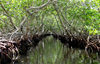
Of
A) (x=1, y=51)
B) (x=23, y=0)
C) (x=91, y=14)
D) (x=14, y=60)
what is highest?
(x=23, y=0)

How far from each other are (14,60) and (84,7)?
5.27 metres

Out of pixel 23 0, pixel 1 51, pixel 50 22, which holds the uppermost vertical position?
pixel 23 0

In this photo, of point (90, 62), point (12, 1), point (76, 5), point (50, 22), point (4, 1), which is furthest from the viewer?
point (50, 22)

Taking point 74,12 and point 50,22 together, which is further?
point 50,22

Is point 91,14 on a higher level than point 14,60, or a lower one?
higher

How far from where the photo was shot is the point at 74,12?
9812 millimetres

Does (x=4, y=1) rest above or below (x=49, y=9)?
above

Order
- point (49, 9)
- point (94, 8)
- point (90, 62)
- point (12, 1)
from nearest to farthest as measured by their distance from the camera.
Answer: point (90, 62) < point (12, 1) < point (94, 8) < point (49, 9)

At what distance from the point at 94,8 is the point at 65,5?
229 cm

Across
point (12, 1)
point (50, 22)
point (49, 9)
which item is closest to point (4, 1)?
point (12, 1)

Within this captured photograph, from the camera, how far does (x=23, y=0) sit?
7.63 metres

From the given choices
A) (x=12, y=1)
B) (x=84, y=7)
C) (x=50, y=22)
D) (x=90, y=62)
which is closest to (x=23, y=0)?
(x=12, y=1)

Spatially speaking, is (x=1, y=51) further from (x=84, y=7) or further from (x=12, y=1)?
(x=84, y=7)

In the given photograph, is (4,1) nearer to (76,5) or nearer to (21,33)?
(21,33)
